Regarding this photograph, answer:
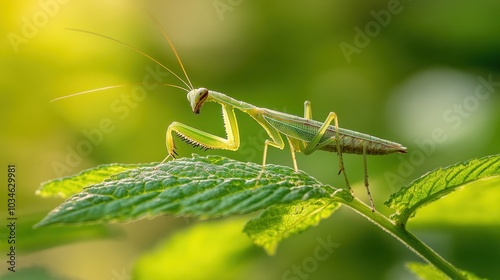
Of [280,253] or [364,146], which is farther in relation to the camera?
[280,253]

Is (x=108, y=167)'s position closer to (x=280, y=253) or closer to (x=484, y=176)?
(x=484, y=176)

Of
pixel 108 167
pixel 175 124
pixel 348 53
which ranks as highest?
pixel 348 53

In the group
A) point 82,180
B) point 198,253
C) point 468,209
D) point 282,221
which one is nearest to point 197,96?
point 198,253

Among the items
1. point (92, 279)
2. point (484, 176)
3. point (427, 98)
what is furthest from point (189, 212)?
point (427, 98)

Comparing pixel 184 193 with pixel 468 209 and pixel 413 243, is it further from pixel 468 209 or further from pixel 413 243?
pixel 468 209

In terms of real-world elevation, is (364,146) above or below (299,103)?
below

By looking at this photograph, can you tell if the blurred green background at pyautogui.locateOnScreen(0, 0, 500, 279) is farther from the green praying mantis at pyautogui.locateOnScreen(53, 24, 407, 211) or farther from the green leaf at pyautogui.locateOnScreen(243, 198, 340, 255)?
the green leaf at pyautogui.locateOnScreen(243, 198, 340, 255)

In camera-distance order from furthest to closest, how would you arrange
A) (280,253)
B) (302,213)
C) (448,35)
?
(448,35), (280,253), (302,213)
